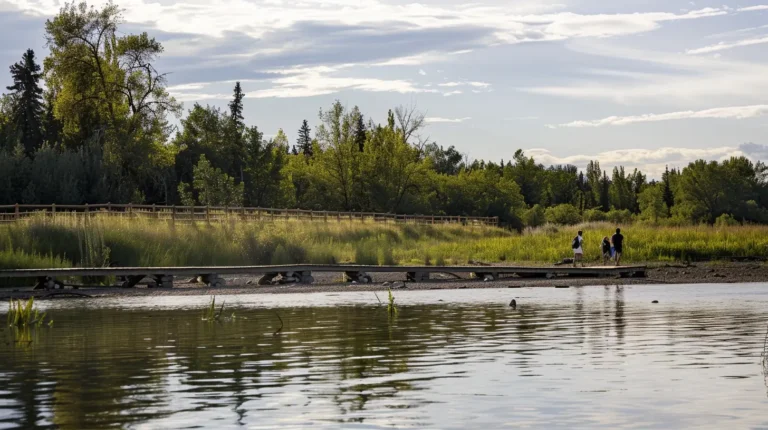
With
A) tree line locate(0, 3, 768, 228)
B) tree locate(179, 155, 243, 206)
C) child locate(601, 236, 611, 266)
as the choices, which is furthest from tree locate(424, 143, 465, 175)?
child locate(601, 236, 611, 266)

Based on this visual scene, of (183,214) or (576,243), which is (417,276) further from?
(183,214)

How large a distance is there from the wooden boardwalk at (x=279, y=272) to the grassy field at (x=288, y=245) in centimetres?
178

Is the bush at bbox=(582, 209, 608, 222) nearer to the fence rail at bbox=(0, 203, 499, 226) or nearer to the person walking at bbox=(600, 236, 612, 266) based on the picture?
the fence rail at bbox=(0, 203, 499, 226)

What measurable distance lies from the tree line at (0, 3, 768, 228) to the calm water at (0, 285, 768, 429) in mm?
45524

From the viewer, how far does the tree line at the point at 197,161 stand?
67.9 m

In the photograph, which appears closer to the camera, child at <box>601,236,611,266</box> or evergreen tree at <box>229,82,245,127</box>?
child at <box>601,236,611,266</box>

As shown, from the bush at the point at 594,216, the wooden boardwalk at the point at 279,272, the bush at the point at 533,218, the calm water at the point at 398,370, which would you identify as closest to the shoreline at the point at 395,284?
the wooden boardwalk at the point at 279,272

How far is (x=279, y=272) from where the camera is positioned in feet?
121

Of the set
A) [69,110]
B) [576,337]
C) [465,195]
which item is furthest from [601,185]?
[576,337]

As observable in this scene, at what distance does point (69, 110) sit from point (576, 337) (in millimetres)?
61440

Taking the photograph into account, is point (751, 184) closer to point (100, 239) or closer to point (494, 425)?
point (100, 239)

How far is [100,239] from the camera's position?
38219 mm

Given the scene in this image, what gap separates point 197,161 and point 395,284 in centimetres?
7415

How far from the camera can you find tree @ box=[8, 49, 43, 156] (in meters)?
90.6
